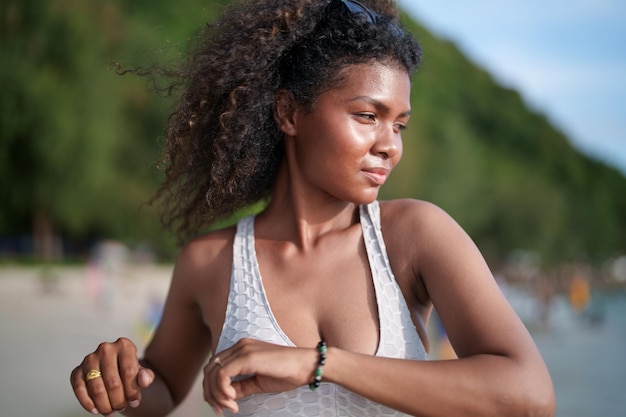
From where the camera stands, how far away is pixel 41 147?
30.2 meters

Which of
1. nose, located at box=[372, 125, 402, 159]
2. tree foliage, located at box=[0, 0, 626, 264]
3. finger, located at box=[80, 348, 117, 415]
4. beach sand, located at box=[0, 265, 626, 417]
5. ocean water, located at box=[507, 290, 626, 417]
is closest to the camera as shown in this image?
finger, located at box=[80, 348, 117, 415]

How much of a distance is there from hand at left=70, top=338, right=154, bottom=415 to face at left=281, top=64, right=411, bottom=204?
2.37 feet

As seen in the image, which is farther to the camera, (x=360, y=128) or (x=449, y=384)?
(x=360, y=128)

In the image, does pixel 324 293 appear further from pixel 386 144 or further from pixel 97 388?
pixel 97 388

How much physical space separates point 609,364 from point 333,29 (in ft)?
85.7

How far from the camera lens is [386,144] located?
7.27 feet

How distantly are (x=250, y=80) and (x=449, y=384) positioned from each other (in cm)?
112

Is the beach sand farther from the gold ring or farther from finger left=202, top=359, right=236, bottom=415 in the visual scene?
finger left=202, top=359, right=236, bottom=415

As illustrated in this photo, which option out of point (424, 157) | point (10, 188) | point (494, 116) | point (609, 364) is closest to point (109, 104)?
point (10, 188)

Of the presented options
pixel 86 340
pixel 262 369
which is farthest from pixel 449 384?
pixel 86 340

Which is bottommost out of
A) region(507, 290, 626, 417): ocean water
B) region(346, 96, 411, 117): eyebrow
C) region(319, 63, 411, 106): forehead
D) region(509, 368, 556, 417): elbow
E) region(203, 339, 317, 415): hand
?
region(203, 339, 317, 415): hand

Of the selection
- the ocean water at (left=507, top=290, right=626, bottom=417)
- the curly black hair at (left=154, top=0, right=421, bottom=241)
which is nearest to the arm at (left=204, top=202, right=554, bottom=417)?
the curly black hair at (left=154, top=0, right=421, bottom=241)

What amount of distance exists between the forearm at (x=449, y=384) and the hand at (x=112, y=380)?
579 millimetres

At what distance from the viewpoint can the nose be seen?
7.27 ft
